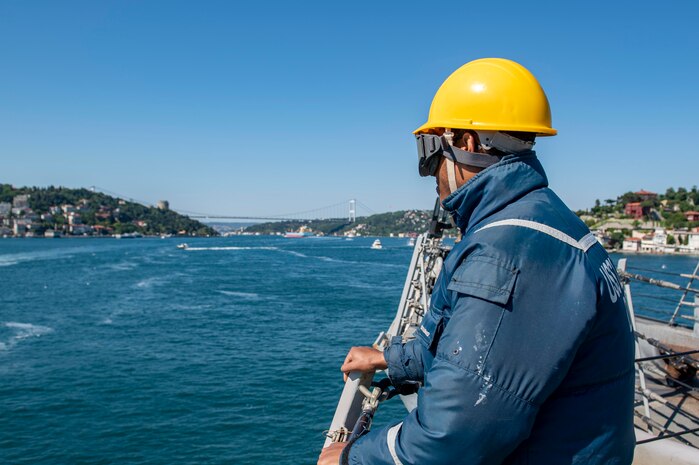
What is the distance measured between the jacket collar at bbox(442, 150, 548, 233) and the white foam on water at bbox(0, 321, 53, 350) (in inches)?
1112

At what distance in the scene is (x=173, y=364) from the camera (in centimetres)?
2173

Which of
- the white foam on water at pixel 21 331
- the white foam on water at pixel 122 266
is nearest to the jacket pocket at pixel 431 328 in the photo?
the white foam on water at pixel 21 331

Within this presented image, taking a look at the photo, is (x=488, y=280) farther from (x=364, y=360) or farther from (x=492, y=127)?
(x=364, y=360)

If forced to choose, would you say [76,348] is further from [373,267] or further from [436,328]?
[373,267]

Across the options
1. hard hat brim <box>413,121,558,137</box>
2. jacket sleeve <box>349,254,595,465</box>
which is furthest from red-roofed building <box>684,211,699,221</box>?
jacket sleeve <box>349,254,595,465</box>

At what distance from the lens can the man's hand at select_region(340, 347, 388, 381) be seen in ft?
6.70

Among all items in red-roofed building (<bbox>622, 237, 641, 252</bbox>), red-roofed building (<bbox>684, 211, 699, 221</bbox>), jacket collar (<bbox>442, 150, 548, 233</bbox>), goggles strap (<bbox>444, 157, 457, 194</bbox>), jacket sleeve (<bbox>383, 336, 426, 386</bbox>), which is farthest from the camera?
red-roofed building (<bbox>684, 211, 699, 221</bbox>)

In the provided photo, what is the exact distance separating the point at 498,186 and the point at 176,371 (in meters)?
21.5

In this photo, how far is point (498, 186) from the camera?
4.38 feet

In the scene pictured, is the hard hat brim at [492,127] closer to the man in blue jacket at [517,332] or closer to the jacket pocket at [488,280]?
the man in blue jacket at [517,332]

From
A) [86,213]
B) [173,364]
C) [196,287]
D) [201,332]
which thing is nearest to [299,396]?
[173,364]

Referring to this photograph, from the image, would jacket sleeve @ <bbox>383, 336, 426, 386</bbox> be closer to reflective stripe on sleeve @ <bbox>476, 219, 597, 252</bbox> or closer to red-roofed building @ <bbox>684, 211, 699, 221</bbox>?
reflective stripe on sleeve @ <bbox>476, 219, 597, 252</bbox>

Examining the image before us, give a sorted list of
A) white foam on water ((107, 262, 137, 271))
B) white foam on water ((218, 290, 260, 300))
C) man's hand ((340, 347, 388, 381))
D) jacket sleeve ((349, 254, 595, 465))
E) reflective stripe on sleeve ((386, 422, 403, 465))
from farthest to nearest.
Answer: white foam on water ((107, 262, 137, 271)) → white foam on water ((218, 290, 260, 300)) → man's hand ((340, 347, 388, 381)) → reflective stripe on sleeve ((386, 422, 403, 465)) → jacket sleeve ((349, 254, 595, 465))

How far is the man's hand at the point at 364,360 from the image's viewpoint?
2041mm
